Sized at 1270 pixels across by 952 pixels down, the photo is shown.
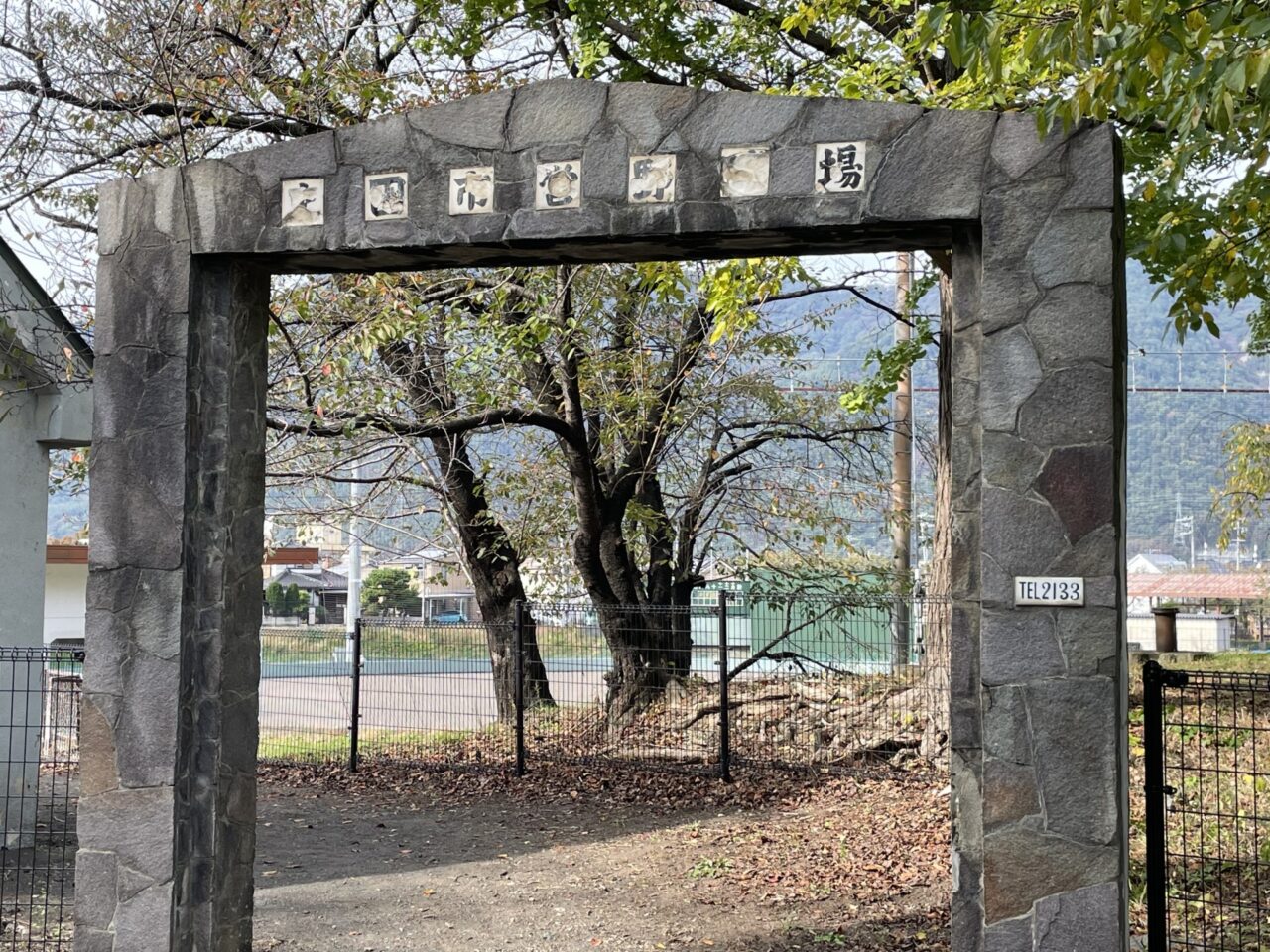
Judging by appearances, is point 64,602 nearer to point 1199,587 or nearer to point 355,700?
point 355,700

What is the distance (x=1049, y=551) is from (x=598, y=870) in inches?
190

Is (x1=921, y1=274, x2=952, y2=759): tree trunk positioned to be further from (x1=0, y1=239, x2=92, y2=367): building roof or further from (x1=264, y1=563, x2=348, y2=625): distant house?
(x1=264, y1=563, x2=348, y2=625): distant house

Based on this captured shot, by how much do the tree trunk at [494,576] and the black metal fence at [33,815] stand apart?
426 cm

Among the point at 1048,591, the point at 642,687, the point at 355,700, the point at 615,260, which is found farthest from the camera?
the point at 642,687

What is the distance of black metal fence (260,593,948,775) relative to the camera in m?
11.8

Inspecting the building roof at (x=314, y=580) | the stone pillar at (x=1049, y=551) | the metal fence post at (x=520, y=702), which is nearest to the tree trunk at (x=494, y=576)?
the metal fence post at (x=520, y=702)

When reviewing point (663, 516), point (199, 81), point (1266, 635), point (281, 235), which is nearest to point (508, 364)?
point (663, 516)

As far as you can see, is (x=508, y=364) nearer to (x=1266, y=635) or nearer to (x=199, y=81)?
(x=199, y=81)

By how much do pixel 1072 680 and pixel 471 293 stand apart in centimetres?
730

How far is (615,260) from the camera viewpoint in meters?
5.82

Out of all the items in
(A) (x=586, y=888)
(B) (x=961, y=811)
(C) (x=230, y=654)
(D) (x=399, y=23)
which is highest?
(D) (x=399, y=23)

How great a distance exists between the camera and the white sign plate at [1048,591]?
15.5 ft

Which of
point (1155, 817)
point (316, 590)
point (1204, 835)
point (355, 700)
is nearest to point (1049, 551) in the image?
point (1155, 817)

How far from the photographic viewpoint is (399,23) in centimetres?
1213
